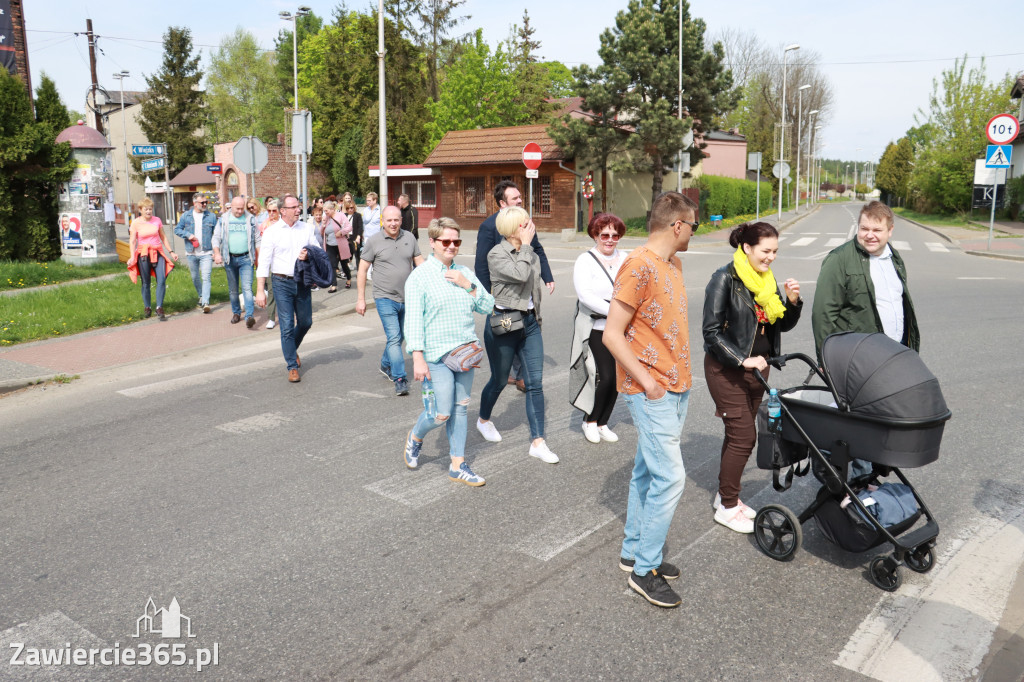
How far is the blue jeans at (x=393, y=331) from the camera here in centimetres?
759

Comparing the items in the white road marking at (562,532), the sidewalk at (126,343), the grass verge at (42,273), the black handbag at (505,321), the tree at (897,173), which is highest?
the tree at (897,173)

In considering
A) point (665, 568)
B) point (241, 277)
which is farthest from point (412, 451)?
point (241, 277)

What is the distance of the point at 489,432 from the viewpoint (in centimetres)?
617

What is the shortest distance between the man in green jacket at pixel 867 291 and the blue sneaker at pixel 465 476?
7.49ft

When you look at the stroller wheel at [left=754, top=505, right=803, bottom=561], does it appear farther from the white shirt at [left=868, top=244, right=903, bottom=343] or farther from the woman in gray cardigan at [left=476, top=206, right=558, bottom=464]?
the woman in gray cardigan at [left=476, top=206, right=558, bottom=464]

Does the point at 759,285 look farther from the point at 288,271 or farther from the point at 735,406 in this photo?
the point at 288,271

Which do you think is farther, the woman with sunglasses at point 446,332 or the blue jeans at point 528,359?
the blue jeans at point 528,359

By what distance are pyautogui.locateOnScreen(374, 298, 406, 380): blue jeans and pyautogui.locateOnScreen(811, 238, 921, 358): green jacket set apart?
409cm

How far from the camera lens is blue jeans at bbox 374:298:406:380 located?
24.9ft

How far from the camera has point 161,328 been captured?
453 inches

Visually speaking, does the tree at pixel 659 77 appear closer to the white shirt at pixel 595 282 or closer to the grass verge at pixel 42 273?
the grass verge at pixel 42 273

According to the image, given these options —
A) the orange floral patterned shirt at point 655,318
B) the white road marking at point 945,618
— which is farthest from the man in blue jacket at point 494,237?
the white road marking at point 945,618

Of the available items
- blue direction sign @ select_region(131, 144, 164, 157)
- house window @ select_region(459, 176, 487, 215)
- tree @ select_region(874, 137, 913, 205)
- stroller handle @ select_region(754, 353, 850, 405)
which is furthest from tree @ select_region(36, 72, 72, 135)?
tree @ select_region(874, 137, 913, 205)

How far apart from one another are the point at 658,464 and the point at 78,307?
1163 centimetres
